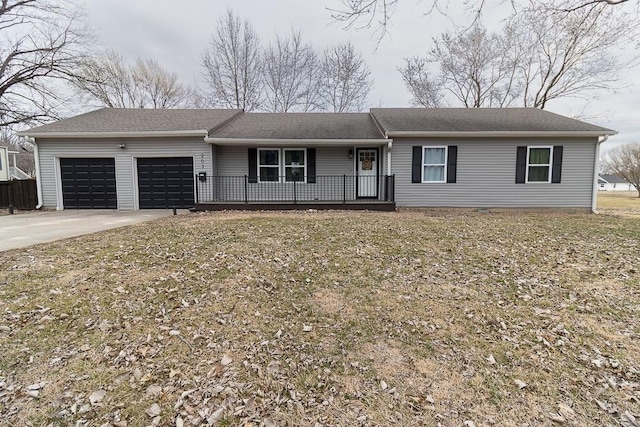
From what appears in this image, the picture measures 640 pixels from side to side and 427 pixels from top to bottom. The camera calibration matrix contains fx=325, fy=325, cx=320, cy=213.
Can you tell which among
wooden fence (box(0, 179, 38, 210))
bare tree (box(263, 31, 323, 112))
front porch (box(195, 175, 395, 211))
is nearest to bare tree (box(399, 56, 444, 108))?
bare tree (box(263, 31, 323, 112))

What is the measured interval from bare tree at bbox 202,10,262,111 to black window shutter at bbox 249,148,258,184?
12374 mm

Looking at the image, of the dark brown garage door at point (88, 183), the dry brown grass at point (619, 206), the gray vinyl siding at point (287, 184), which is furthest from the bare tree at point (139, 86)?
the dry brown grass at point (619, 206)

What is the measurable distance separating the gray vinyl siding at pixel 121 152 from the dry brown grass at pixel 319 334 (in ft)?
21.6

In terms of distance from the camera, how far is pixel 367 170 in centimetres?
1258

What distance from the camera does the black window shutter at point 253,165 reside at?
40.2 feet

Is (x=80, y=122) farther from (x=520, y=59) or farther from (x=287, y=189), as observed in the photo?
(x=520, y=59)

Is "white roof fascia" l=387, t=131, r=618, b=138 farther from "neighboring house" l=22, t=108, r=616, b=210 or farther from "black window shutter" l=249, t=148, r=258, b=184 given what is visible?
"black window shutter" l=249, t=148, r=258, b=184

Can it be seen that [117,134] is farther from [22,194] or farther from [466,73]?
[466,73]

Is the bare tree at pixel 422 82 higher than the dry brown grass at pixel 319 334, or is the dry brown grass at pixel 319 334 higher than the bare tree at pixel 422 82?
the bare tree at pixel 422 82

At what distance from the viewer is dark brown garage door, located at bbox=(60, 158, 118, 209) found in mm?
12062

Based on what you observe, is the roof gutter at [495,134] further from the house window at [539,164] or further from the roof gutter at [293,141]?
the roof gutter at [293,141]

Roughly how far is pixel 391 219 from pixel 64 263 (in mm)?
6981

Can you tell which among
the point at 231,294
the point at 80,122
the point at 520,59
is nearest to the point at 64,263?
the point at 231,294

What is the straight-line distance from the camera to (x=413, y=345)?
3.21 m
